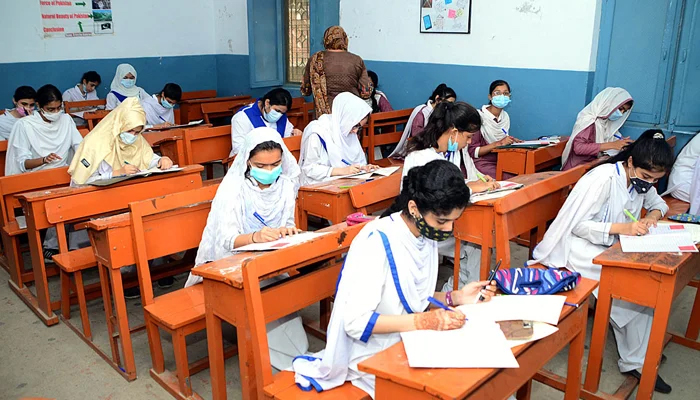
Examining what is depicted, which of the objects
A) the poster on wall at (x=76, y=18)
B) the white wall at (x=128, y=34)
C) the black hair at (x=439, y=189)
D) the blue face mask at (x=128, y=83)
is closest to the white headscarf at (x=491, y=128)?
the black hair at (x=439, y=189)

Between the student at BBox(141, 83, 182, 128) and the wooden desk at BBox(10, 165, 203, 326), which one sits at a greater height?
the student at BBox(141, 83, 182, 128)

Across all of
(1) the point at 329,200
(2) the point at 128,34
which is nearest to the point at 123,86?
(2) the point at 128,34

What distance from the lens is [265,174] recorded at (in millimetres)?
2828

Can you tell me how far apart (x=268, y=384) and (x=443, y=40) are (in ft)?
16.6

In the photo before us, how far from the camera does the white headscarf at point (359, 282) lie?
6.09ft

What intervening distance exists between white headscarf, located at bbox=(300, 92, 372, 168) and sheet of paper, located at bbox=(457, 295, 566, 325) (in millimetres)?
2392

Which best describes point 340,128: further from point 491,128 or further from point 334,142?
point 491,128

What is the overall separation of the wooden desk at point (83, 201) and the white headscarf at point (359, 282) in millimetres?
1916

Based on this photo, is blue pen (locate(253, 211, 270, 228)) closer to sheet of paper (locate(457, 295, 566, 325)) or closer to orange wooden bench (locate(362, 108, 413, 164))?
sheet of paper (locate(457, 295, 566, 325))

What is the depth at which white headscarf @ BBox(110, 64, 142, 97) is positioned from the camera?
25.2 ft

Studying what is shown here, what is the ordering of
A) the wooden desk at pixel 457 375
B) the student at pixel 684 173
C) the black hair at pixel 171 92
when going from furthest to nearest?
the black hair at pixel 171 92
the student at pixel 684 173
the wooden desk at pixel 457 375

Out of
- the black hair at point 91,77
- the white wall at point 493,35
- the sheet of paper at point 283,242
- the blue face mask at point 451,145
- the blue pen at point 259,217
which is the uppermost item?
the white wall at point 493,35

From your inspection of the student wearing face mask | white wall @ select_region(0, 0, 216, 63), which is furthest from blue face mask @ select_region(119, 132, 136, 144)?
white wall @ select_region(0, 0, 216, 63)

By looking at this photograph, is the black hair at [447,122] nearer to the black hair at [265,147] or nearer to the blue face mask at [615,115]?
the black hair at [265,147]
